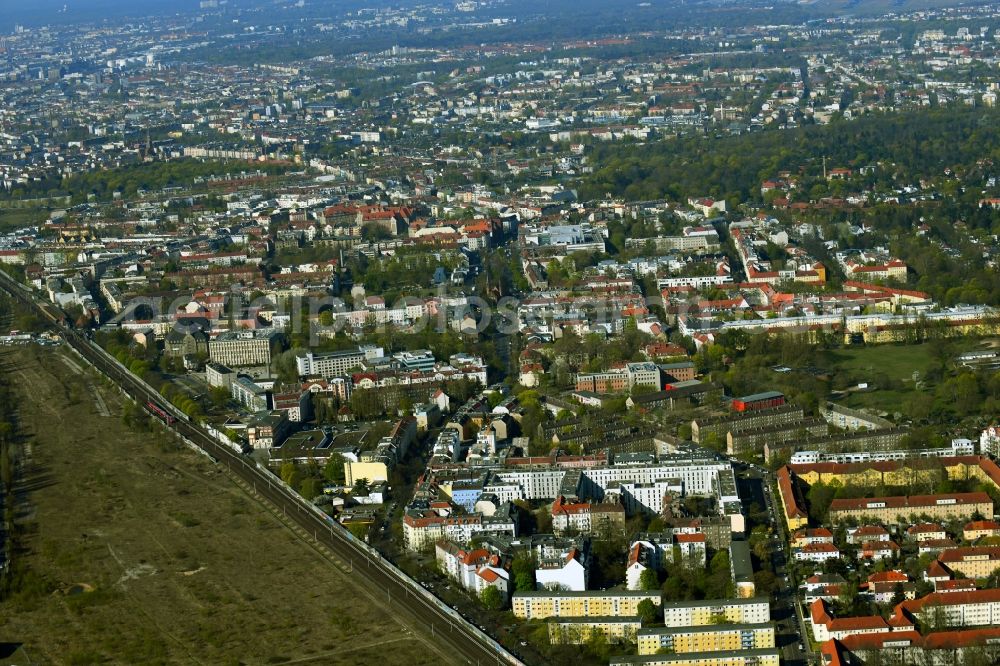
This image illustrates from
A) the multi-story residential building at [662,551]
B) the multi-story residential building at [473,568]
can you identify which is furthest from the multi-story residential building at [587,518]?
the multi-story residential building at [473,568]

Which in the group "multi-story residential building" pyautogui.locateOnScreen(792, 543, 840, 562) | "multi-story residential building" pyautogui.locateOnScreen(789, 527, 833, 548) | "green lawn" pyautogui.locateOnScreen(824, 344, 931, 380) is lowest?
"green lawn" pyautogui.locateOnScreen(824, 344, 931, 380)

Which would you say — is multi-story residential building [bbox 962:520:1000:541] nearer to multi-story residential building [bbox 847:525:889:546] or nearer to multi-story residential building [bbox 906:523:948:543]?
multi-story residential building [bbox 906:523:948:543]

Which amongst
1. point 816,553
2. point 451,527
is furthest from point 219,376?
point 816,553

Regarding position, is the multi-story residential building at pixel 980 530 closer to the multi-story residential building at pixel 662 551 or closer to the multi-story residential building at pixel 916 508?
the multi-story residential building at pixel 916 508

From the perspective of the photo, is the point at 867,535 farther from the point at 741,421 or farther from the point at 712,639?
the point at 741,421

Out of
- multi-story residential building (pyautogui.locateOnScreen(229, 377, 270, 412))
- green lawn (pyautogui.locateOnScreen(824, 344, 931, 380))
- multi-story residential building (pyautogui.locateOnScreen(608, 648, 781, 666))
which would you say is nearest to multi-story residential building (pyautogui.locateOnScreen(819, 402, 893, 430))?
green lawn (pyautogui.locateOnScreen(824, 344, 931, 380))

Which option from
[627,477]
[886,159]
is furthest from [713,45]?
[627,477]
